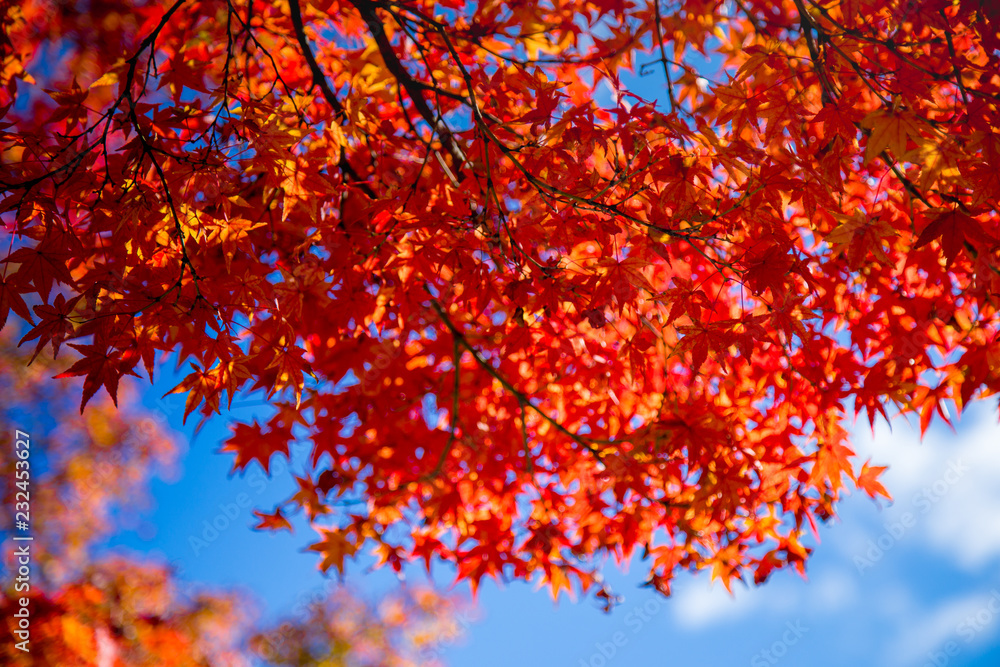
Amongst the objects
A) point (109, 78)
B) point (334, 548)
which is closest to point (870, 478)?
point (334, 548)

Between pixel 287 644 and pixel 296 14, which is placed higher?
pixel 287 644

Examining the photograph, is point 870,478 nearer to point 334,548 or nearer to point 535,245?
point 535,245

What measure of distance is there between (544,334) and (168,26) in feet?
10.1

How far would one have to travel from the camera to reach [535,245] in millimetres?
2854

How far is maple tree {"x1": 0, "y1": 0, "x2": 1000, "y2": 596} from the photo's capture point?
2.21m

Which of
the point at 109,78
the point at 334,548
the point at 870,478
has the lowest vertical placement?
the point at 870,478

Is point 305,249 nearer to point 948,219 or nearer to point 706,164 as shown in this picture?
point 706,164

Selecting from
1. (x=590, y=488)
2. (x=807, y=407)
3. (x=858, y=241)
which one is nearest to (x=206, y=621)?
(x=590, y=488)

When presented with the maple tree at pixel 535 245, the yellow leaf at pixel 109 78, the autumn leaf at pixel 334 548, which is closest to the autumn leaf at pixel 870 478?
the maple tree at pixel 535 245

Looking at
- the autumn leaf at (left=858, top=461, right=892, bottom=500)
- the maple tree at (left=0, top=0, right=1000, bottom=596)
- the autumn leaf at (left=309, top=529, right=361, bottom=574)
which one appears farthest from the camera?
the autumn leaf at (left=309, top=529, right=361, bottom=574)

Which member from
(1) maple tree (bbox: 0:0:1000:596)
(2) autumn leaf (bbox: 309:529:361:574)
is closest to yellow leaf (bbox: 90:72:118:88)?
(1) maple tree (bbox: 0:0:1000:596)

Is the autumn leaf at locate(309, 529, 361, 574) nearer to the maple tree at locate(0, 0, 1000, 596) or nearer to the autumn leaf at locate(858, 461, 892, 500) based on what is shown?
the maple tree at locate(0, 0, 1000, 596)

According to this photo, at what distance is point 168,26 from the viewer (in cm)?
347

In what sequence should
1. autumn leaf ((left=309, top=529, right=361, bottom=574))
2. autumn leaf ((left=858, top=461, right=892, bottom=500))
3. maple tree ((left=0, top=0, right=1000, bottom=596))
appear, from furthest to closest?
autumn leaf ((left=309, top=529, right=361, bottom=574)) < autumn leaf ((left=858, top=461, right=892, bottom=500)) < maple tree ((left=0, top=0, right=1000, bottom=596))
